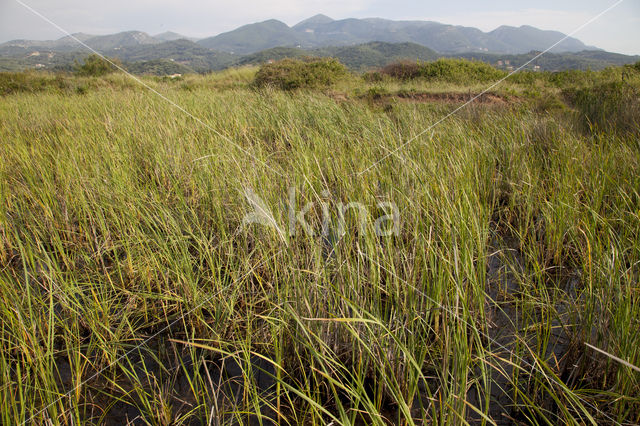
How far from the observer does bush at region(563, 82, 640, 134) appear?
4.05 meters

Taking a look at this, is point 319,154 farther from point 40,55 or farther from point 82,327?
point 40,55

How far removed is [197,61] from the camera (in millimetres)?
27266

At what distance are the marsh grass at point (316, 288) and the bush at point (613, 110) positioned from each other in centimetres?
53

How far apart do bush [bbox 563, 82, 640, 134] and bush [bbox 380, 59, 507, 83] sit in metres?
Result: 4.99

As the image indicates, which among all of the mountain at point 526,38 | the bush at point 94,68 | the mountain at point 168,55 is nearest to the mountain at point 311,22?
the mountain at point 168,55

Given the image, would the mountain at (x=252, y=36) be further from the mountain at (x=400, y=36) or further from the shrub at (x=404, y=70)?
the shrub at (x=404, y=70)

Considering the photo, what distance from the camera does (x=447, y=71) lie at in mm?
12922

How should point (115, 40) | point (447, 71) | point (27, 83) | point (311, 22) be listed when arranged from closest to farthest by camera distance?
1. point (115, 40)
2. point (27, 83)
3. point (447, 71)
4. point (311, 22)

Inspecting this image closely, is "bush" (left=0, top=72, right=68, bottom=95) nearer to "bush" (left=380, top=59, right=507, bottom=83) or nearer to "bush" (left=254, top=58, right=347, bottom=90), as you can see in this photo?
"bush" (left=254, top=58, right=347, bottom=90)

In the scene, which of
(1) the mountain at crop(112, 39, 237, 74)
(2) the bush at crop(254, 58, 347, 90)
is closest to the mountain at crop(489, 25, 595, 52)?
(2) the bush at crop(254, 58, 347, 90)

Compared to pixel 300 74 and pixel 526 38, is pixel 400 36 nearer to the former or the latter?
pixel 300 74

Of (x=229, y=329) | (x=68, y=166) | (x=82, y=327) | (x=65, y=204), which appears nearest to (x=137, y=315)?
(x=82, y=327)

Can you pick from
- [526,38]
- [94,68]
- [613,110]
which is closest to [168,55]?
[94,68]

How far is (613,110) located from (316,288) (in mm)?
5766
